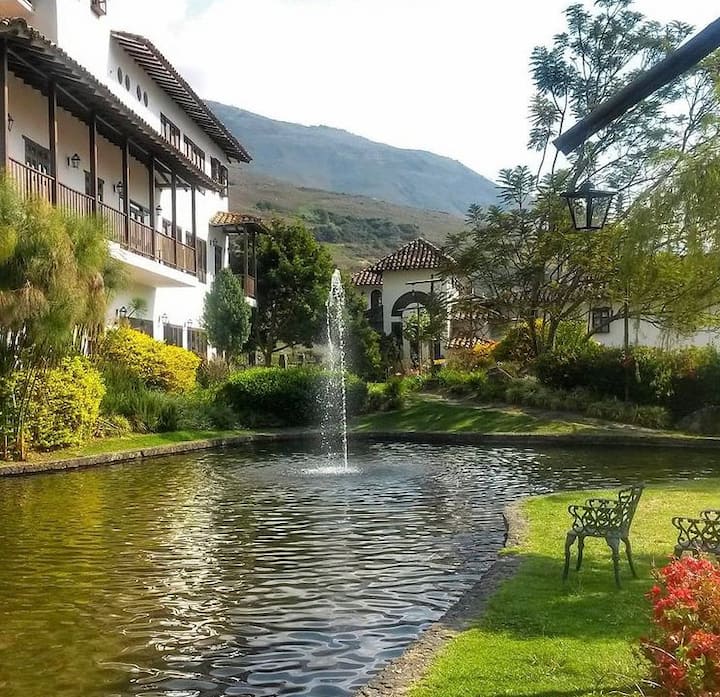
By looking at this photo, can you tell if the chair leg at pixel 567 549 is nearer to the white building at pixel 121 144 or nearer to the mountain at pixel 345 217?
the white building at pixel 121 144

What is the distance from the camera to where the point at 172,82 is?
2716cm

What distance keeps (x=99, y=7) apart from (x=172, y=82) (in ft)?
16.1

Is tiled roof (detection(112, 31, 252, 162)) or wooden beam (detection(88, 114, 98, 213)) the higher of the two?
tiled roof (detection(112, 31, 252, 162))

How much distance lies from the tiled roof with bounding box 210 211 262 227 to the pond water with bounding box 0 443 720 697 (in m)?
18.1

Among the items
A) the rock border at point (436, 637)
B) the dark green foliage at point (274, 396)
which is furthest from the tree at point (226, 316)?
the rock border at point (436, 637)

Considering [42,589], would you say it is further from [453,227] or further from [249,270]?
[453,227]

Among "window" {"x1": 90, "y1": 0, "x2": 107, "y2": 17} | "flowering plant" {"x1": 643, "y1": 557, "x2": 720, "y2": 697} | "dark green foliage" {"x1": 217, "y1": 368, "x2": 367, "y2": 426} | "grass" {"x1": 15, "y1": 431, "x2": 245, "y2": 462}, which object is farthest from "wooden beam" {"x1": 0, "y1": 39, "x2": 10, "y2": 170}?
"flowering plant" {"x1": 643, "y1": 557, "x2": 720, "y2": 697}

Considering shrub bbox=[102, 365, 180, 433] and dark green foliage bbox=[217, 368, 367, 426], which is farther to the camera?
dark green foliage bbox=[217, 368, 367, 426]

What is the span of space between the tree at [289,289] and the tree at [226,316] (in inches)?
219

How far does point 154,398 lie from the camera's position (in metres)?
19.7

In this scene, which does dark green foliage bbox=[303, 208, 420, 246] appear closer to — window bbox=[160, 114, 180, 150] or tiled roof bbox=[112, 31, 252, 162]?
tiled roof bbox=[112, 31, 252, 162]

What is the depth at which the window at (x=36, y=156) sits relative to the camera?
63.0ft

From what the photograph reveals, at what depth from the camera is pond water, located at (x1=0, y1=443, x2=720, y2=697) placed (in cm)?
539

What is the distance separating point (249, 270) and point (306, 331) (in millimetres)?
3774
